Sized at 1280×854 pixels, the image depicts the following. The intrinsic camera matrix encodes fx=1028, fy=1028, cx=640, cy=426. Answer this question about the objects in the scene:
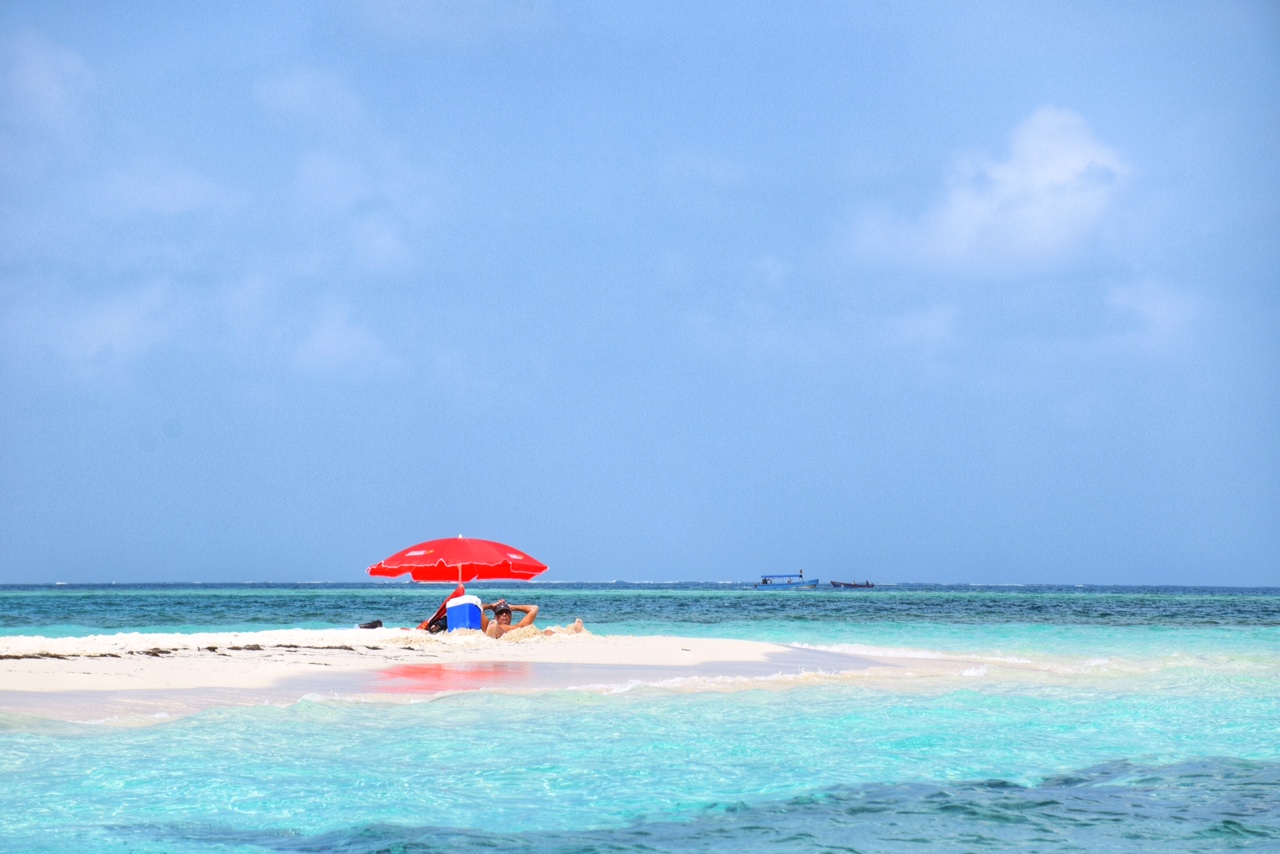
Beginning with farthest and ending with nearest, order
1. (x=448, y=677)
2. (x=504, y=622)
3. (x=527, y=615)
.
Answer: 1. (x=527, y=615)
2. (x=504, y=622)
3. (x=448, y=677)

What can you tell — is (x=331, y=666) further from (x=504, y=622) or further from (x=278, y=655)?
(x=504, y=622)

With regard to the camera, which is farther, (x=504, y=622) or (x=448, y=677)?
(x=504, y=622)

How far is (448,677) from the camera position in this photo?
15.6 metres

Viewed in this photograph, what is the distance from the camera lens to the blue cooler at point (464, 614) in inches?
902

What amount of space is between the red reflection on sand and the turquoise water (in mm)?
1123

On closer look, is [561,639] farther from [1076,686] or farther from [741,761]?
[741,761]

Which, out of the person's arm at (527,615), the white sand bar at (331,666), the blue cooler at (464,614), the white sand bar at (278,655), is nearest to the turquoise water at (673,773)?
the white sand bar at (331,666)

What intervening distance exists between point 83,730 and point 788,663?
12.1 metres

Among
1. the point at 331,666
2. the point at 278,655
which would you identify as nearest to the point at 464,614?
the point at 278,655

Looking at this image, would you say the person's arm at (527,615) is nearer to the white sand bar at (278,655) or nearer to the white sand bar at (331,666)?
the white sand bar at (331,666)

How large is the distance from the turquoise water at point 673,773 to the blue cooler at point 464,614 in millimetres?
8954

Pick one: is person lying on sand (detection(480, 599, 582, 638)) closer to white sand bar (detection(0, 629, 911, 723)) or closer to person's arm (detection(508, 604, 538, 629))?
person's arm (detection(508, 604, 538, 629))

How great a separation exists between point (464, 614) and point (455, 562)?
148 cm

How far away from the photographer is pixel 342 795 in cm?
809
